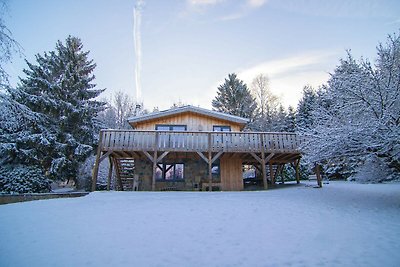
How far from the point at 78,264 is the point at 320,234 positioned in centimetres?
483

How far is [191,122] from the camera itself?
16125 mm

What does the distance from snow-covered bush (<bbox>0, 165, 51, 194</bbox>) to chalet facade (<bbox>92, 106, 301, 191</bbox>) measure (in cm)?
443

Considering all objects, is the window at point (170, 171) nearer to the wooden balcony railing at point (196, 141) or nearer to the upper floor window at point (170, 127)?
the wooden balcony railing at point (196, 141)

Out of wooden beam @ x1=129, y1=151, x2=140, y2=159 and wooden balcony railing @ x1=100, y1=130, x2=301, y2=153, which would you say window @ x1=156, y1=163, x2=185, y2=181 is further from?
wooden balcony railing @ x1=100, y1=130, x2=301, y2=153

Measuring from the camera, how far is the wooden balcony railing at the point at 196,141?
41.9 feet

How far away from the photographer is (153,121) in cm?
1586

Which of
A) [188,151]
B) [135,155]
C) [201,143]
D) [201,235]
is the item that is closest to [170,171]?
[135,155]

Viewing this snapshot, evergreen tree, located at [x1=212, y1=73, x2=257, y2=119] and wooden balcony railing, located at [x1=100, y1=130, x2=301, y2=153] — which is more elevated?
evergreen tree, located at [x1=212, y1=73, x2=257, y2=119]

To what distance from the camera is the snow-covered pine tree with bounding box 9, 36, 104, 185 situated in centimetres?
1642

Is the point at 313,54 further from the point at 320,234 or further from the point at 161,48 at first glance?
the point at 320,234

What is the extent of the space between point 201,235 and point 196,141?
8.52 meters

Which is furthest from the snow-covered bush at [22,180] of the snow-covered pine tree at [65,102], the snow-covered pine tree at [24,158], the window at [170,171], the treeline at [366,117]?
the treeline at [366,117]

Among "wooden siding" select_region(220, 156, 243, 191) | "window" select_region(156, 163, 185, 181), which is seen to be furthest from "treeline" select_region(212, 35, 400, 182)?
"window" select_region(156, 163, 185, 181)

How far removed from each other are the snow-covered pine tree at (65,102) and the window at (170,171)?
21.4ft
